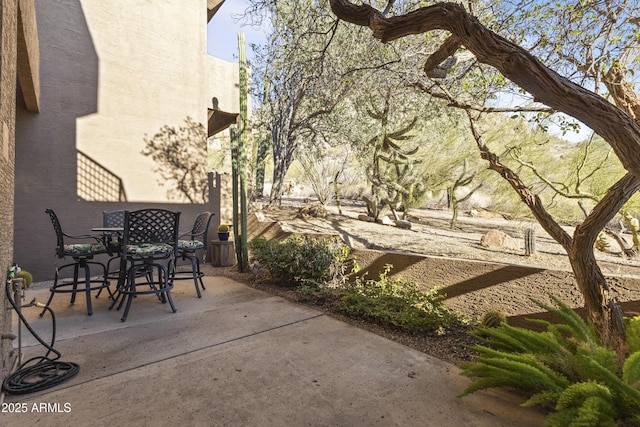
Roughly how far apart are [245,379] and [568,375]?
188cm

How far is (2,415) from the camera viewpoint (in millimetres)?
1750

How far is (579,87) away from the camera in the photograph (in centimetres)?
170

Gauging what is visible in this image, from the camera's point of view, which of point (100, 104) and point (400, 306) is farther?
point (100, 104)

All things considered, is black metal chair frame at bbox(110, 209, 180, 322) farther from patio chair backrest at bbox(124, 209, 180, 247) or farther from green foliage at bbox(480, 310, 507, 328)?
green foliage at bbox(480, 310, 507, 328)

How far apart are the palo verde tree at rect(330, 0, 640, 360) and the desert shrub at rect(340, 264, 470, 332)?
3.66 feet

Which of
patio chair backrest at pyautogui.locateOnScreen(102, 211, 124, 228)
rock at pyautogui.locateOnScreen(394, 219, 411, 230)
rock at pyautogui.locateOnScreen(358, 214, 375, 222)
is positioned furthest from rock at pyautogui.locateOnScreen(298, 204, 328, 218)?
patio chair backrest at pyautogui.locateOnScreen(102, 211, 124, 228)

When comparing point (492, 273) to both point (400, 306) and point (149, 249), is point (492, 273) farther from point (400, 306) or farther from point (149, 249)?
point (149, 249)

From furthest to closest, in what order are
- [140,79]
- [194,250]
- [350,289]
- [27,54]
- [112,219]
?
[140,79] → [112,219] → [194,250] → [350,289] → [27,54]

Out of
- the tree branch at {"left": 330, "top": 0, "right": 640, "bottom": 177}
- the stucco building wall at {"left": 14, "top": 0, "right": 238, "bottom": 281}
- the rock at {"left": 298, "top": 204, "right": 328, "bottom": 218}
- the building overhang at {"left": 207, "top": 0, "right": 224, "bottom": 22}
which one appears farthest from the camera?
the rock at {"left": 298, "top": 204, "right": 328, "bottom": 218}

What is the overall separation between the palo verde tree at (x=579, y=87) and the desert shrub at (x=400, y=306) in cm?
112

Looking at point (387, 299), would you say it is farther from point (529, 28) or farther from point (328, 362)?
point (529, 28)

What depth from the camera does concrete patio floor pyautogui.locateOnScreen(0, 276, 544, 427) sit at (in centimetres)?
174

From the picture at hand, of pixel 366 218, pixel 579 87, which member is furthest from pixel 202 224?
pixel 366 218

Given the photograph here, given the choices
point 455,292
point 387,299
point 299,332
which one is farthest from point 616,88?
point 299,332
